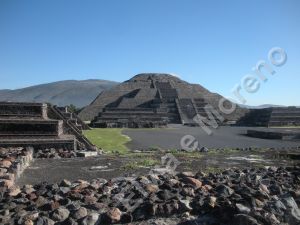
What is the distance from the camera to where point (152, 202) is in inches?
202

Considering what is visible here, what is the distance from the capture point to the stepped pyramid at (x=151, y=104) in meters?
40.2

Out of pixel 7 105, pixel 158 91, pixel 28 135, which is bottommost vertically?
pixel 28 135

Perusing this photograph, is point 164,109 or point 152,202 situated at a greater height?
point 164,109

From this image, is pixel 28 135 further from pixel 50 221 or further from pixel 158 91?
pixel 158 91

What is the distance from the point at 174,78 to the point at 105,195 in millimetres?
69847

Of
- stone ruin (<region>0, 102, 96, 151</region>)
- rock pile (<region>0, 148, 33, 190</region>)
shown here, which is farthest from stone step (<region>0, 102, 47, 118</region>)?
rock pile (<region>0, 148, 33, 190</region>)

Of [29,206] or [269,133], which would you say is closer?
[29,206]

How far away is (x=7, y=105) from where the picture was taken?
37.6 feet

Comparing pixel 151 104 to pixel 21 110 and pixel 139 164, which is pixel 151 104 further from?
pixel 139 164

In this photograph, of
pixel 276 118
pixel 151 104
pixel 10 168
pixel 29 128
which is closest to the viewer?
pixel 10 168

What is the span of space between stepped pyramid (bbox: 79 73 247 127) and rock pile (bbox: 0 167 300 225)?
30.4 m

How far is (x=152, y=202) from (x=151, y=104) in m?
48.5

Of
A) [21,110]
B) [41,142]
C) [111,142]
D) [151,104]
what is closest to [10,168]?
[41,142]

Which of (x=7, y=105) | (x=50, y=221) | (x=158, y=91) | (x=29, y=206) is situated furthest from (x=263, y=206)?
(x=158, y=91)
